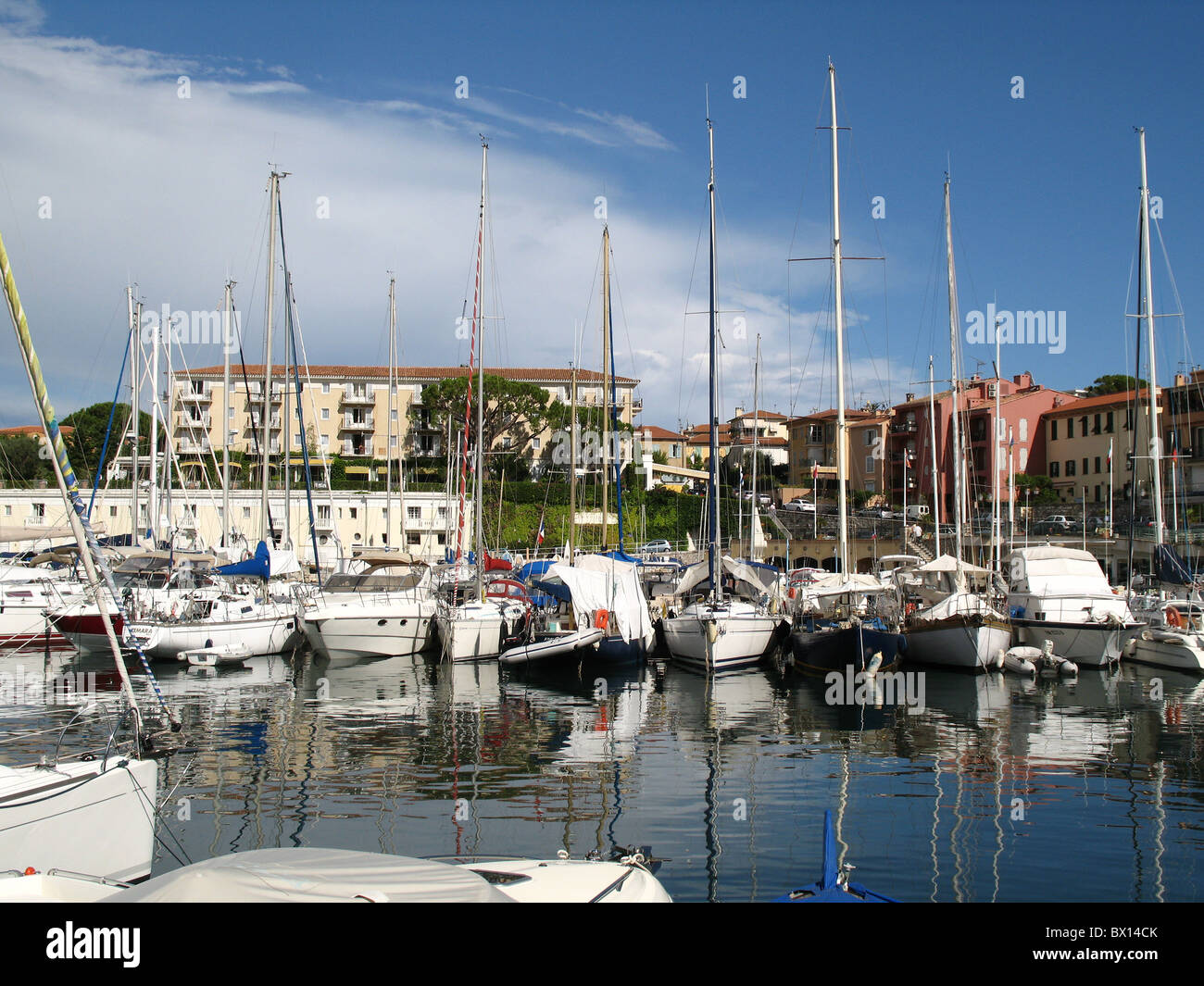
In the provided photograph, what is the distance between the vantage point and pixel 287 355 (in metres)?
38.5

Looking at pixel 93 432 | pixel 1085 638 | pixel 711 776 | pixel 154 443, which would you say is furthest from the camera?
pixel 93 432

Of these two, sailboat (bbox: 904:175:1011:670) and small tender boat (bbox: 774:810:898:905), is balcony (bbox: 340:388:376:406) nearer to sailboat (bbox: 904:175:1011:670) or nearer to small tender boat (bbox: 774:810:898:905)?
sailboat (bbox: 904:175:1011:670)

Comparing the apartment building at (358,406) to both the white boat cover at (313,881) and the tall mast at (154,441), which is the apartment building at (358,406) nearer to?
the tall mast at (154,441)

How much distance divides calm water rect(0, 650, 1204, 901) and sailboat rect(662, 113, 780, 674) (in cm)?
160

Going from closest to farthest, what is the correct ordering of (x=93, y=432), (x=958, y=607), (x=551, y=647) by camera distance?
(x=551, y=647), (x=958, y=607), (x=93, y=432)

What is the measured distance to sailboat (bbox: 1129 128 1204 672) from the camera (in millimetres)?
28969

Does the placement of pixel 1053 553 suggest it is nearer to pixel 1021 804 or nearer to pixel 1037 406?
pixel 1021 804

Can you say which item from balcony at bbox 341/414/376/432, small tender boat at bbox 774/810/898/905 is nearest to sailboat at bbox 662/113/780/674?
small tender boat at bbox 774/810/898/905

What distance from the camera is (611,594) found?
29781mm

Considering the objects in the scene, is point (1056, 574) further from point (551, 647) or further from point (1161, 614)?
point (551, 647)

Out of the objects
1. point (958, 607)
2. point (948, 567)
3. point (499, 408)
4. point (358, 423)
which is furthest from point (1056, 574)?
point (358, 423)

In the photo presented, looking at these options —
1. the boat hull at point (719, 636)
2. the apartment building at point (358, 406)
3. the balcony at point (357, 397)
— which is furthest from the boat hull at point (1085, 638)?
the balcony at point (357, 397)

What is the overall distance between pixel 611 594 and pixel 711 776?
45.7 feet

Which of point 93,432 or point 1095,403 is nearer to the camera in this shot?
point 1095,403
